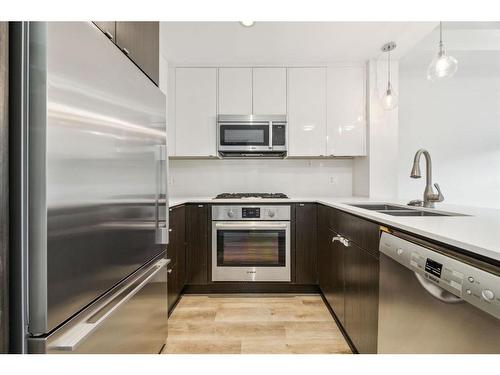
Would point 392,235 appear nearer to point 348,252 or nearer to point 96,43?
point 348,252

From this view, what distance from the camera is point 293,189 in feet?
10.4

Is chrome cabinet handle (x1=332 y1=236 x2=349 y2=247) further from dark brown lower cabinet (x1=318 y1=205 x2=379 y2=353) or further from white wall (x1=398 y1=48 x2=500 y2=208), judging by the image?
white wall (x1=398 y1=48 x2=500 y2=208)

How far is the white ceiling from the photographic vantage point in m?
2.18

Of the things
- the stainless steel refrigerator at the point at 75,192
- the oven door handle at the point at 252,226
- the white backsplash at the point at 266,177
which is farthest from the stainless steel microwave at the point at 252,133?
the stainless steel refrigerator at the point at 75,192

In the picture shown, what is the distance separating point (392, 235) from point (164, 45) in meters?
2.47

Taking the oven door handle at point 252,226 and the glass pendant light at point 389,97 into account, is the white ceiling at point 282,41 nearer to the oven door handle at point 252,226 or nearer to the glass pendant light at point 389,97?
the glass pendant light at point 389,97

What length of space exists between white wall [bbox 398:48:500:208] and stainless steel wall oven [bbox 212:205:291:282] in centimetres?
185

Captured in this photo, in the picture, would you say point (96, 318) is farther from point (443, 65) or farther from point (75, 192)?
point (443, 65)

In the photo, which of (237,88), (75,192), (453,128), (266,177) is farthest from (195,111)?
(453,128)

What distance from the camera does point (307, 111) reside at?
288 cm

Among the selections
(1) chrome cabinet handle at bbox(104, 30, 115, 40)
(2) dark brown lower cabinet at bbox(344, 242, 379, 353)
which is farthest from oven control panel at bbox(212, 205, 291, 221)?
(1) chrome cabinet handle at bbox(104, 30, 115, 40)

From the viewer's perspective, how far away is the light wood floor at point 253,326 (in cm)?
170
